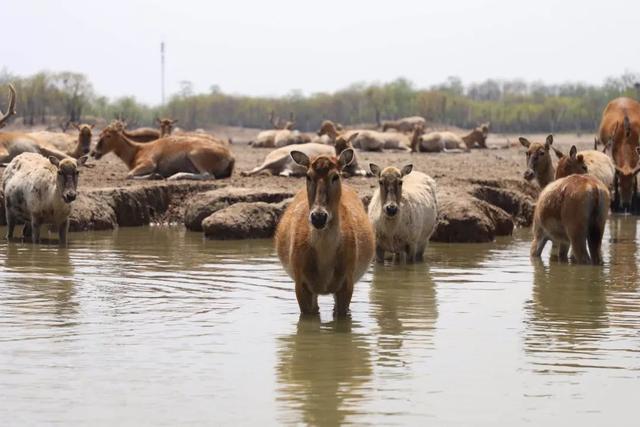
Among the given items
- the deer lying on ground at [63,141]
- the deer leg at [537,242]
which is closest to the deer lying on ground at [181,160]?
the deer lying on ground at [63,141]

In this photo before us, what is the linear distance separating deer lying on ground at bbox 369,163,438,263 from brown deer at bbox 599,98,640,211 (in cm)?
785

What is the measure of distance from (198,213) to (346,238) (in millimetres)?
9838

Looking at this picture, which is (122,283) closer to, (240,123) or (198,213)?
(198,213)

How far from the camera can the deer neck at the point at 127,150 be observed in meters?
25.1

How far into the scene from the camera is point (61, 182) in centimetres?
1680

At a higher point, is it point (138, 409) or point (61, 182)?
point (61, 182)

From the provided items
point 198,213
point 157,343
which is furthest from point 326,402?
point 198,213

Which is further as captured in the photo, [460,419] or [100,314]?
[100,314]

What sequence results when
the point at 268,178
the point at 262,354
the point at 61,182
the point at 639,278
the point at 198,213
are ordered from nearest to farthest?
the point at 262,354
the point at 639,278
the point at 61,182
the point at 198,213
the point at 268,178

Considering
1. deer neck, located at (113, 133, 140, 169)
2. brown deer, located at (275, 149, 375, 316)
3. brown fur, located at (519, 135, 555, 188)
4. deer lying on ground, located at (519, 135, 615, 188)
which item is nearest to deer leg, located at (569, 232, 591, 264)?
deer lying on ground, located at (519, 135, 615, 188)

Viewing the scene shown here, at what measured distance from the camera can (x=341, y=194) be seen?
1080 cm

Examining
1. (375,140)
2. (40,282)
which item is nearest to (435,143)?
(375,140)

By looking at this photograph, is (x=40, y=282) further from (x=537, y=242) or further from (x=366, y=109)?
(x=366, y=109)

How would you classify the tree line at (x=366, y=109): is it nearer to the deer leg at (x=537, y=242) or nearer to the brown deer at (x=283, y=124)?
the brown deer at (x=283, y=124)
